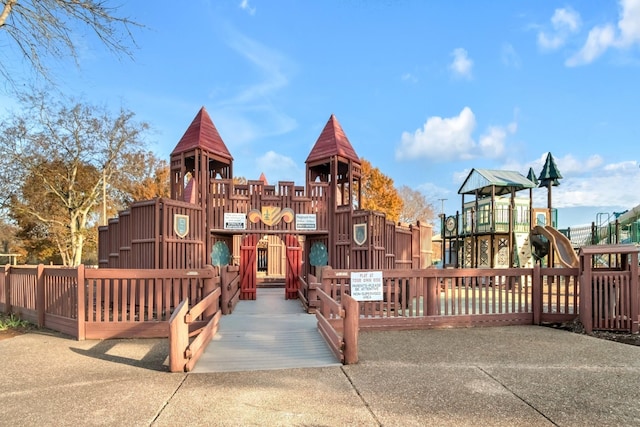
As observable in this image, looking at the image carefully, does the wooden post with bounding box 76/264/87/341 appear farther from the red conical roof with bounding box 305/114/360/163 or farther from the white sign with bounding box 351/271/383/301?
the red conical roof with bounding box 305/114/360/163

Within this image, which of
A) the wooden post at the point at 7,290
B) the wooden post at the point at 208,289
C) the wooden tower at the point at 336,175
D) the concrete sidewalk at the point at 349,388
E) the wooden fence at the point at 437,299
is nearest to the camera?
the concrete sidewalk at the point at 349,388

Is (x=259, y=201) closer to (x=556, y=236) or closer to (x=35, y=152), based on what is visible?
(x=556, y=236)

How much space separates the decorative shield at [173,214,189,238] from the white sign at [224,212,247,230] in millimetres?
1698

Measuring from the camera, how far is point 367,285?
9219 mm

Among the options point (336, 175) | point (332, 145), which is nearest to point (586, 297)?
point (336, 175)

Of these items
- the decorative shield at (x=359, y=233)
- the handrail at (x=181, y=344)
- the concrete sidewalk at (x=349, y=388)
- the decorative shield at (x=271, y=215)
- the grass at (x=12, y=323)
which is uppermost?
the decorative shield at (x=271, y=215)

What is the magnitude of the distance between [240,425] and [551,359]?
210 inches

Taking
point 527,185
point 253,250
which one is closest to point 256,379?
point 253,250

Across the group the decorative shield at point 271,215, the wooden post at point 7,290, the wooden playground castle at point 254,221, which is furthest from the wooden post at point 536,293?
the wooden post at point 7,290

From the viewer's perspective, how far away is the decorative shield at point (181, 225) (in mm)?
13093

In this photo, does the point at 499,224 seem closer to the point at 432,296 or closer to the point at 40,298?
the point at 432,296

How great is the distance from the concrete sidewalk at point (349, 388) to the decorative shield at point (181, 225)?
5.69 metres

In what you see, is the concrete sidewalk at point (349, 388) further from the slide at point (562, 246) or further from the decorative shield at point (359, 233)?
the slide at point (562, 246)

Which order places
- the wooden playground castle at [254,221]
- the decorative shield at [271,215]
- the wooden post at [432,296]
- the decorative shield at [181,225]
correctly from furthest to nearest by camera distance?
the decorative shield at [271,215] < the wooden playground castle at [254,221] < the decorative shield at [181,225] < the wooden post at [432,296]
